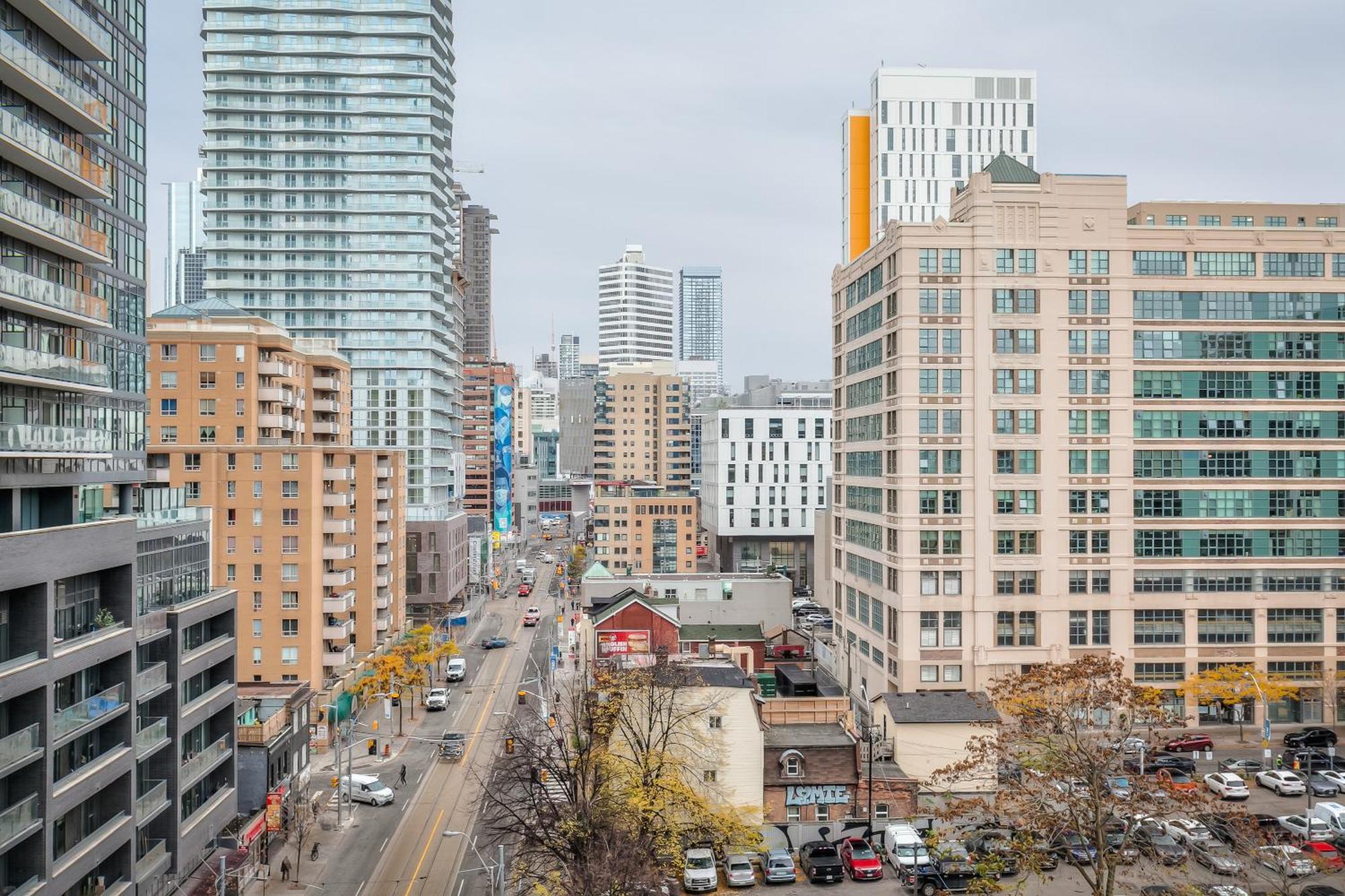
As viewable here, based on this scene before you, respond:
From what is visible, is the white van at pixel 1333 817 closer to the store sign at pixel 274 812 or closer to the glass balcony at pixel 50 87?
the store sign at pixel 274 812

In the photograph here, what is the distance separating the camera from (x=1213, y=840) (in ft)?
143

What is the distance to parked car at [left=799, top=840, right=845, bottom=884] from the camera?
154 ft

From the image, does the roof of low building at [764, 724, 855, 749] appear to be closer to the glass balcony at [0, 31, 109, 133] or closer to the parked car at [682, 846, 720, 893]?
the parked car at [682, 846, 720, 893]

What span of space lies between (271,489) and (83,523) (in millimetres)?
41787

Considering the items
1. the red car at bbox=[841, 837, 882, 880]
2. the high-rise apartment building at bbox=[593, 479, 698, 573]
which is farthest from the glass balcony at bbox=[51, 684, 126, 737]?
the high-rise apartment building at bbox=[593, 479, 698, 573]

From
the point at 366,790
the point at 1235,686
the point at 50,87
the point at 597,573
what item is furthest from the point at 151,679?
the point at 597,573

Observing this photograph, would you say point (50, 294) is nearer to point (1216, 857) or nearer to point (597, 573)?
point (1216, 857)

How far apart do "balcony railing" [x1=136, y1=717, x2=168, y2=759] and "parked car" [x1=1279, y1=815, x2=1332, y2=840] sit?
4944 centimetres

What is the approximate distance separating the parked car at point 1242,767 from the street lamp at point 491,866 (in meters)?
39.9

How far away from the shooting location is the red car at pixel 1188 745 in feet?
212

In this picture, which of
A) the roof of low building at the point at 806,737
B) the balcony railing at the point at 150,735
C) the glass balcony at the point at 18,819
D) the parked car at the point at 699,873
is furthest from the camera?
the roof of low building at the point at 806,737

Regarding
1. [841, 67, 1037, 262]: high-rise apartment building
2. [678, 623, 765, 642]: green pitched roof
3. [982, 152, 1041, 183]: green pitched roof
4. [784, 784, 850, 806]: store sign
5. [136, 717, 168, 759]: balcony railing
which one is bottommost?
Result: [784, 784, 850, 806]: store sign

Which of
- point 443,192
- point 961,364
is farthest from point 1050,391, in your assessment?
point 443,192

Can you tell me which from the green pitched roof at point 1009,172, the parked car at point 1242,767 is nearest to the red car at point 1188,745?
the parked car at point 1242,767
